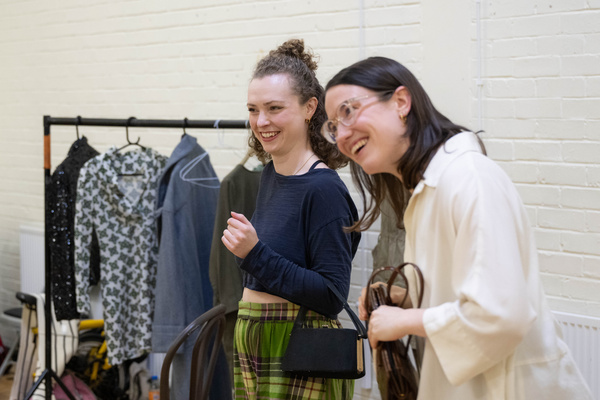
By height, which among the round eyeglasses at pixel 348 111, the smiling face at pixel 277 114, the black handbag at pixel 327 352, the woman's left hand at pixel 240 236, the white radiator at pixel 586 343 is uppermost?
the smiling face at pixel 277 114

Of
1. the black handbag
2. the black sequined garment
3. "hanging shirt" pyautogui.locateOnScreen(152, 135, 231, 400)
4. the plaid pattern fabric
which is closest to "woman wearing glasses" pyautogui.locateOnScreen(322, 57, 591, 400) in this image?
the black handbag

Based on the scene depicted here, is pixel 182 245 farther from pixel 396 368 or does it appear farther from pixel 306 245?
pixel 396 368

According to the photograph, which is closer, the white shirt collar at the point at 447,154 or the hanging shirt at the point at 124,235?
the white shirt collar at the point at 447,154

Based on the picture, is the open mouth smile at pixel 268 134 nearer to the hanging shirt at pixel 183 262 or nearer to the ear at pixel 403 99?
the ear at pixel 403 99

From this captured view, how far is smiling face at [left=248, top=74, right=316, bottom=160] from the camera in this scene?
2.00 m


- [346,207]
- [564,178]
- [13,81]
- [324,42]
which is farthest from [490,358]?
[13,81]

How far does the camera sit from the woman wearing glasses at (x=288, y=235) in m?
1.82

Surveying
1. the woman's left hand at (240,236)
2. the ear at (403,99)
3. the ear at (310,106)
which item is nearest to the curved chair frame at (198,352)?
the woman's left hand at (240,236)

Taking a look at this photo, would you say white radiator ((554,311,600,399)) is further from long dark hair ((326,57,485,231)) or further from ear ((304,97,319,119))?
long dark hair ((326,57,485,231))

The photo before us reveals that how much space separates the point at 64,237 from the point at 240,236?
1789mm

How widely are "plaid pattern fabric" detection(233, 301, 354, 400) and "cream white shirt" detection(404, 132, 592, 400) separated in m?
0.69

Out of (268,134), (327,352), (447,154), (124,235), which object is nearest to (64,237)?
(124,235)

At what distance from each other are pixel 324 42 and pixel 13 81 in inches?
105

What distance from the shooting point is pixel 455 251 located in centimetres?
114
